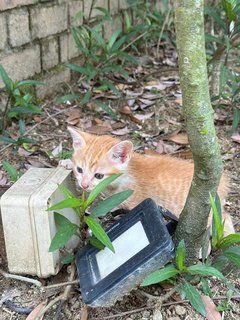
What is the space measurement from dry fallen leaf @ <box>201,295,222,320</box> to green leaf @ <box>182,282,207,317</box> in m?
0.17

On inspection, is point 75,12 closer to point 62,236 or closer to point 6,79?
point 6,79

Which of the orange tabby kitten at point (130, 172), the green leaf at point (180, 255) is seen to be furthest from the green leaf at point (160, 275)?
the orange tabby kitten at point (130, 172)

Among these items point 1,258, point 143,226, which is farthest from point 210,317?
point 1,258

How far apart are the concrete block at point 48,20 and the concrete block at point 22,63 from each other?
0.14 metres

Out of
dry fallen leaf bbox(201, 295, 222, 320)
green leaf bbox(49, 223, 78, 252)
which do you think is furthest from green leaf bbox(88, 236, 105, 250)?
dry fallen leaf bbox(201, 295, 222, 320)

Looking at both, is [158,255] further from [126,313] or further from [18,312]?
[18,312]

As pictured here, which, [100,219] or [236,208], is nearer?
[100,219]

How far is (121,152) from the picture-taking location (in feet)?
7.53

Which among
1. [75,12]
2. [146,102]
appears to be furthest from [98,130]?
[75,12]

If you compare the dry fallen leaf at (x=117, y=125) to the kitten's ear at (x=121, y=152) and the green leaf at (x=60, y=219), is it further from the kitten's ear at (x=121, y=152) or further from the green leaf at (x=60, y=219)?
the green leaf at (x=60, y=219)

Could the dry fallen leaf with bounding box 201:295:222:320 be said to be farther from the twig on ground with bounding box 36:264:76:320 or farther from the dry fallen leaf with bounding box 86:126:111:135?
the dry fallen leaf with bounding box 86:126:111:135

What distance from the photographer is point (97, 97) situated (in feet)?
13.1

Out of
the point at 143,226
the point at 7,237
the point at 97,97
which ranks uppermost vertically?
the point at 143,226

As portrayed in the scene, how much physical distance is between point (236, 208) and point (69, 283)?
3.75 feet
